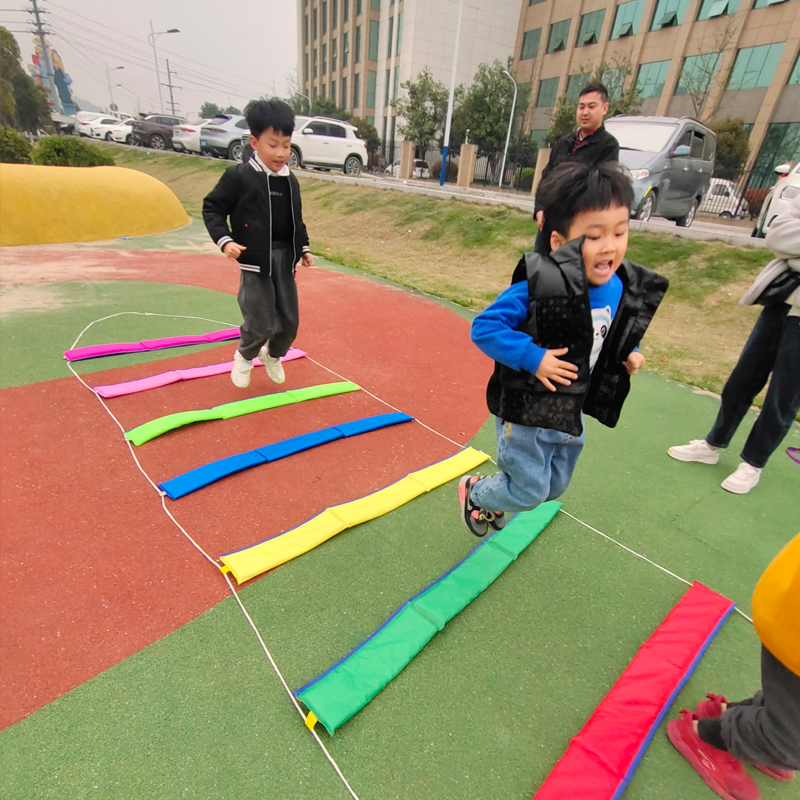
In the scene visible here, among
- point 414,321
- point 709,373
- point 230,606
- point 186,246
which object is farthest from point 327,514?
point 186,246

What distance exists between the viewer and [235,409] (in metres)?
3.34

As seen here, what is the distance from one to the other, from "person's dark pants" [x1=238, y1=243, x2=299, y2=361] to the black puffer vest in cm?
209

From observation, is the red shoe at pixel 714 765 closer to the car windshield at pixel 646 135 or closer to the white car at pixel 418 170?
the car windshield at pixel 646 135

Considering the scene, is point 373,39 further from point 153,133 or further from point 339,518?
point 339,518

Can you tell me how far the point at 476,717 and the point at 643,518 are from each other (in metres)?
1.56

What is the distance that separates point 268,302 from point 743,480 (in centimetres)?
321

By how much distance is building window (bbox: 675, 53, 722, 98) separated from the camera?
25.2 m

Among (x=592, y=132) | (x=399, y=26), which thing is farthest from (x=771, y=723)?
(x=399, y=26)

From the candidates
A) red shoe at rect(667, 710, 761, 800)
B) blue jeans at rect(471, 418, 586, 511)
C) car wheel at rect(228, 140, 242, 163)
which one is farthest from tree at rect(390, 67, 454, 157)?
red shoe at rect(667, 710, 761, 800)

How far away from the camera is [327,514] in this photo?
242 cm

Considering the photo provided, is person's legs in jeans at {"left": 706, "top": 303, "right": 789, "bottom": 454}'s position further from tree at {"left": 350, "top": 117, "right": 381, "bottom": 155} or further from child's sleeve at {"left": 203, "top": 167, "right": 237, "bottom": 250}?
tree at {"left": 350, "top": 117, "right": 381, "bottom": 155}

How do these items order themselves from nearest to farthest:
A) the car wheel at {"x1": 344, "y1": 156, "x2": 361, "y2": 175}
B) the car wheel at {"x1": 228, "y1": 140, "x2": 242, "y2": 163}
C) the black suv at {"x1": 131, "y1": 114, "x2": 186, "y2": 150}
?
1. the car wheel at {"x1": 228, "y1": 140, "x2": 242, "y2": 163}
2. the car wheel at {"x1": 344, "y1": 156, "x2": 361, "y2": 175}
3. the black suv at {"x1": 131, "y1": 114, "x2": 186, "y2": 150}

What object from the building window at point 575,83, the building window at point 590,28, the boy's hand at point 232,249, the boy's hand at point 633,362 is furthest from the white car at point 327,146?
the building window at point 590,28

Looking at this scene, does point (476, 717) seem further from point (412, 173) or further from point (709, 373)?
point (412, 173)
